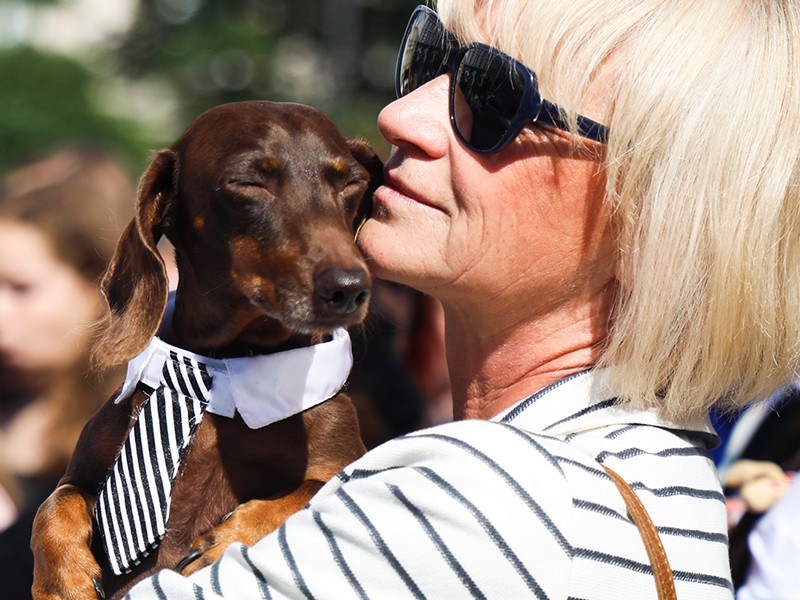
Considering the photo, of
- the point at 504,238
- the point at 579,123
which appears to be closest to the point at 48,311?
the point at 504,238

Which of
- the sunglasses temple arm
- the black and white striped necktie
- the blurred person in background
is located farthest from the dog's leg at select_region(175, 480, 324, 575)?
the blurred person in background

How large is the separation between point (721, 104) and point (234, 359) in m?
1.01

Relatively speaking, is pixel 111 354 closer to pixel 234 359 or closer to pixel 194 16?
pixel 234 359

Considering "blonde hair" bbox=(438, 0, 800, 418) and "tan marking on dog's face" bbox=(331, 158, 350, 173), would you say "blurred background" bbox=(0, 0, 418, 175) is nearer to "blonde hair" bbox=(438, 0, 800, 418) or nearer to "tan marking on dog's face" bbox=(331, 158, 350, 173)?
"tan marking on dog's face" bbox=(331, 158, 350, 173)

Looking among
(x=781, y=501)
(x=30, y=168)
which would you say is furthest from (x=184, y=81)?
(x=781, y=501)

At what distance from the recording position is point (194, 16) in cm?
1916

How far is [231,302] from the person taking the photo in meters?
2.16

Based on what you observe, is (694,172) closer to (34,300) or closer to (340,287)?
(340,287)

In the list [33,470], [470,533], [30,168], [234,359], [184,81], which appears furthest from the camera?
[184,81]

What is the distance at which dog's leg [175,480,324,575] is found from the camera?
6.01 feet

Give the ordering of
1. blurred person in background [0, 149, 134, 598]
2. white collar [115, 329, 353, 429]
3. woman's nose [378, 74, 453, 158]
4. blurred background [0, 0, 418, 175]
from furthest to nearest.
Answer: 1. blurred background [0, 0, 418, 175]
2. blurred person in background [0, 149, 134, 598]
3. white collar [115, 329, 353, 429]
4. woman's nose [378, 74, 453, 158]

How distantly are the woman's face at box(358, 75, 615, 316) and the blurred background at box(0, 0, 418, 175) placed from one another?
12493 mm

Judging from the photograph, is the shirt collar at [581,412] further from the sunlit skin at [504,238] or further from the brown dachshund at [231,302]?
the brown dachshund at [231,302]

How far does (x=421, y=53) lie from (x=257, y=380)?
71cm
